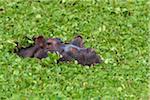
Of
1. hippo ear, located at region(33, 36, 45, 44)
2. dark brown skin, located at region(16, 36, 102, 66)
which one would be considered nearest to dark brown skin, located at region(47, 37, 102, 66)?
dark brown skin, located at region(16, 36, 102, 66)

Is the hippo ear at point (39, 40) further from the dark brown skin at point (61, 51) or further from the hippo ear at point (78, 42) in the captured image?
the hippo ear at point (78, 42)

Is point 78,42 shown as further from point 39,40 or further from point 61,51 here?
point 39,40

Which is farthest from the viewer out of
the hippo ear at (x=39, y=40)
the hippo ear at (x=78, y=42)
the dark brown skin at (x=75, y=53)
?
the hippo ear at (x=78, y=42)

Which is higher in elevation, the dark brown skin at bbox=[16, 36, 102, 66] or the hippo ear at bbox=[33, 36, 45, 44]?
the hippo ear at bbox=[33, 36, 45, 44]

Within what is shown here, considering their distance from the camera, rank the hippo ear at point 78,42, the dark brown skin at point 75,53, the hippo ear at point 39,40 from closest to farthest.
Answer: the dark brown skin at point 75,53
the hippo ear at point 39,40
the hippo ear at point 78,42

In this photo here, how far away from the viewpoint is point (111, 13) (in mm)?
11273

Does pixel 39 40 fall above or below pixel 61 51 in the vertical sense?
above

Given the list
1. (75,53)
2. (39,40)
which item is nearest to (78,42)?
(75,53)

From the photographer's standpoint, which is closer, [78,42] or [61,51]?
[61,51]

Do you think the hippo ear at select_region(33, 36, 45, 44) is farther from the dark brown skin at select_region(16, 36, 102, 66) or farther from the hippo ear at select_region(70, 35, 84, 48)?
the hippo ear at select_region(70, 35, 84, 48)

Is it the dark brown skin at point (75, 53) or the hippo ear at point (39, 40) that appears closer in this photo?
the dark brown skin at point (75, 53)

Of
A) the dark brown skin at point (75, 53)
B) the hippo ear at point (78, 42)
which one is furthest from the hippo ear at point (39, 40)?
the hippo ear at point (78, 42)

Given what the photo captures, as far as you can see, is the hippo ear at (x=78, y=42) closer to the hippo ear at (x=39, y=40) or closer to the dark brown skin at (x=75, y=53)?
the dark brown skin at (x=75, y=53)

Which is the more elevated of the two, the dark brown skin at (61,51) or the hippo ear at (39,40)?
the hippo ear at (39,40)
